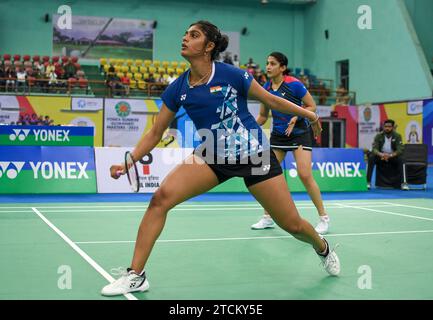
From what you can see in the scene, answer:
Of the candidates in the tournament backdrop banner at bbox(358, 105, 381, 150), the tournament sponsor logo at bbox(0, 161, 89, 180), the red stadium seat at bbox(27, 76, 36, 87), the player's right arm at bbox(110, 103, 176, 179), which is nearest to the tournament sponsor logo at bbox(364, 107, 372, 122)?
the tournament backdrop banner at bbox(358, 105, 381, 150)

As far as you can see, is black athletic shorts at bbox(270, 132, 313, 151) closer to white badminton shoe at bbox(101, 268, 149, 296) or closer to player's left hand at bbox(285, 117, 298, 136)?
player's left hand at bbox(285, 117, 298, 136)

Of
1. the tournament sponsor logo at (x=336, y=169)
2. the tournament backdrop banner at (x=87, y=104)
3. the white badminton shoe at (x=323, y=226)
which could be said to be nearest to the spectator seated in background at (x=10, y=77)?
the tournament backdrop banner at (x=87, y=104)

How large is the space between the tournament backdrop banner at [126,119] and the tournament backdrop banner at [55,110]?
1.31 ft

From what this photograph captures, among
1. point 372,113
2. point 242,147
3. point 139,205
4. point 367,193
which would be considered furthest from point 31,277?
point 372,113

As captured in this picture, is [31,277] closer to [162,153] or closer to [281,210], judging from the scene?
[281,210]

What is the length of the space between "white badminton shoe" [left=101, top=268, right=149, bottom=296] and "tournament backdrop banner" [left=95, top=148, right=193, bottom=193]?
275 inches

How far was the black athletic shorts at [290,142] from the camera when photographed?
20.8ft

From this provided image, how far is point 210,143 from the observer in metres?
3.67

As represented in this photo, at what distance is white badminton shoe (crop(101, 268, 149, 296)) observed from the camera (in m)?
3.50

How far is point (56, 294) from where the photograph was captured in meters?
3.47

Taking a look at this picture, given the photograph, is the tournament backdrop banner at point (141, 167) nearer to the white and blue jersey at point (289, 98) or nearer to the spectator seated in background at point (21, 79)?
the white and blue jersey at point (289, 98)

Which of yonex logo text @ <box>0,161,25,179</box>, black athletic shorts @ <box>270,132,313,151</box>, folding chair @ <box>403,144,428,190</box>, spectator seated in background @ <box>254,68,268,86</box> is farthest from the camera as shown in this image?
spectator seated in background @ <box>254,68,268,86</box>

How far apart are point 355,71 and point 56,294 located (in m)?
26.7

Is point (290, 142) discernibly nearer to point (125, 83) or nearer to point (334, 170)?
point (334, 170)
